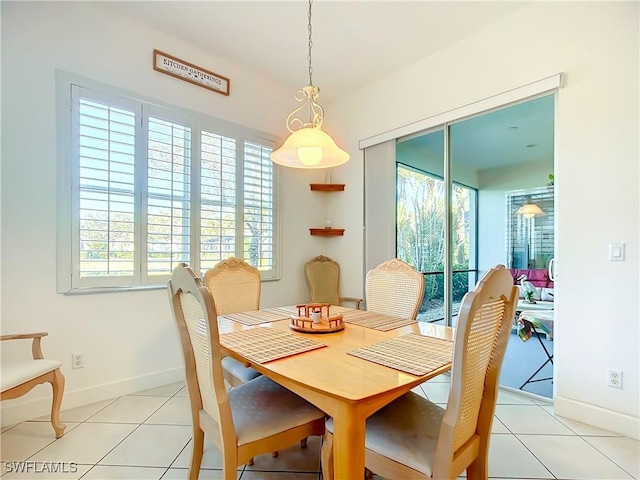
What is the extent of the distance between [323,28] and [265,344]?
2508 mm

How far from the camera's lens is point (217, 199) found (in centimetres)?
308

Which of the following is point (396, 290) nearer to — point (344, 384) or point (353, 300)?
point (353, 300)

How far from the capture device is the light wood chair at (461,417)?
3.34 ft

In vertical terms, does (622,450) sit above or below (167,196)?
below

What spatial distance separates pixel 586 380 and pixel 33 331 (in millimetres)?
3666

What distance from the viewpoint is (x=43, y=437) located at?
192 centimetres

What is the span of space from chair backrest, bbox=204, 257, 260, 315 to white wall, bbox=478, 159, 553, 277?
201 centimetres

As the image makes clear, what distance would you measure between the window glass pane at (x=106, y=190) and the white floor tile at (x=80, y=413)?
93 centimetres

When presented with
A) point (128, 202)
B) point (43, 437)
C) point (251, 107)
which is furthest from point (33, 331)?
point (251, 107)

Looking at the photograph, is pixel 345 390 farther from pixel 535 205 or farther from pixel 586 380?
pixel 535 205

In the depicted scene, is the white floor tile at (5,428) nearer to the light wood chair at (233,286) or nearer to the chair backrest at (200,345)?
the light wood chair at (233,286)

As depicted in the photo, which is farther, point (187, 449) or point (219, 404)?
point (187, 449)

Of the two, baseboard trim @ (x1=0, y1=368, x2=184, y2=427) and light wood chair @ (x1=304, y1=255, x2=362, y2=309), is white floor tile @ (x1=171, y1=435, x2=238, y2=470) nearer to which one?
baseboard trim @ (x1=0, y1=368, x2=184, y2=427)

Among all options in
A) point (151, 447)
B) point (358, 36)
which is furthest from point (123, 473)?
point (358, 36)
